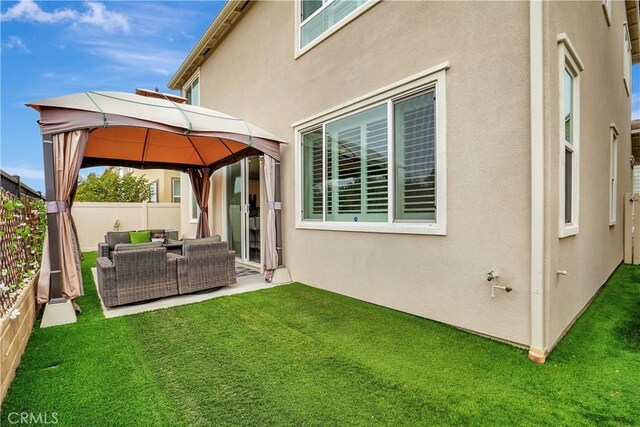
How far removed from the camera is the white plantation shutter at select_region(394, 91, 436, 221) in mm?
3879

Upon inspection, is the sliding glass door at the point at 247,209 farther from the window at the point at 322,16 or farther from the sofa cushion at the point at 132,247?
the sofa cushion at the point at 132,247

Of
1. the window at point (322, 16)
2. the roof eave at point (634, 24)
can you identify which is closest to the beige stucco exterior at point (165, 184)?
the window at point (322, 16)

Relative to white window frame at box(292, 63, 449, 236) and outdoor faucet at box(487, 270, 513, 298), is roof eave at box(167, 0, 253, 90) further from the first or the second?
outdoor faucet at box(487, 270, 513, 298)

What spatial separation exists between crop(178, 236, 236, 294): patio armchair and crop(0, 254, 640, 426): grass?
108cm

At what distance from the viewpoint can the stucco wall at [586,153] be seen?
9.78 ft

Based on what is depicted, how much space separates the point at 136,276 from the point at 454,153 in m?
4.65

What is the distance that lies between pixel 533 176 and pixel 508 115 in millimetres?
672

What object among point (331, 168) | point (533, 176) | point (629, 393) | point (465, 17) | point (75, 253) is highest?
point (465, 17)

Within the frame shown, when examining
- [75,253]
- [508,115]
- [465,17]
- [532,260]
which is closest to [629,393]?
[532,260]

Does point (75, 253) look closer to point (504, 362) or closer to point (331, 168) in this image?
point (331, 168)

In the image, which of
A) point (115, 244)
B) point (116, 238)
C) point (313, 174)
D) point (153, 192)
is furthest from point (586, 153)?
point (153, 192)

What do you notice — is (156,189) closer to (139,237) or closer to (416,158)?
(139,237)

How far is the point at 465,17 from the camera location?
3471mm

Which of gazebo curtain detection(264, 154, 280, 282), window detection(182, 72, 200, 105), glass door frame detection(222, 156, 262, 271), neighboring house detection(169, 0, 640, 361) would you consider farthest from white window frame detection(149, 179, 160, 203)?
gazebo curtain detection(264, 154, 280, 282)
